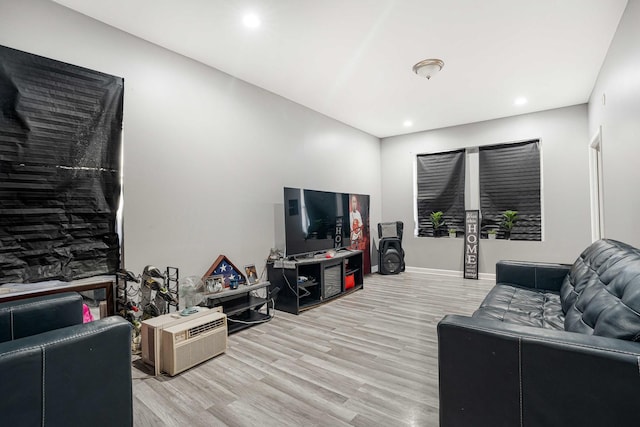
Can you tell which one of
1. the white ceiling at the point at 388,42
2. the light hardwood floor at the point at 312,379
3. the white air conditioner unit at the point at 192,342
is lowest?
the light hardwood floor at the point at 312,379

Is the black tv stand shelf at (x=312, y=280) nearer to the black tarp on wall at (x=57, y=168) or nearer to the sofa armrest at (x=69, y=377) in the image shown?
the black tarp on wall at (x=57, y=168)

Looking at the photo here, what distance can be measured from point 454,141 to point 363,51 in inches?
131

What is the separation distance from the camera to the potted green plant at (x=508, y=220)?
5.08 metres

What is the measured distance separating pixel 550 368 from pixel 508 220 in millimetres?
4651

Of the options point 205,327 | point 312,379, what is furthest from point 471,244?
point 205,327

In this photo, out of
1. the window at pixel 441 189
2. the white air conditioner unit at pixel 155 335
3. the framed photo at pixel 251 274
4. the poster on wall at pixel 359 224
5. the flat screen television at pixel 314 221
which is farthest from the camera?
the window at pixel 441 189

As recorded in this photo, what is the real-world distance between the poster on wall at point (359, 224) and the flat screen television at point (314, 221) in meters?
0.20

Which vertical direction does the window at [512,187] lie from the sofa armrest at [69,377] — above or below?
above

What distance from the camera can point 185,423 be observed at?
1.69 metres

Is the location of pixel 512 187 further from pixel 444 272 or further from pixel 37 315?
pixel 37 315

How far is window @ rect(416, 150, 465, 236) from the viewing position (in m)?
5.64

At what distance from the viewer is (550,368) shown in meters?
1.10

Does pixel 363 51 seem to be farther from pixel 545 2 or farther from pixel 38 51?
pixel 38 51

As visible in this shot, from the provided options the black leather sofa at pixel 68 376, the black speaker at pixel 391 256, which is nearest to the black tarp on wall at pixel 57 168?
the black leather sofa at pixel 68 376
